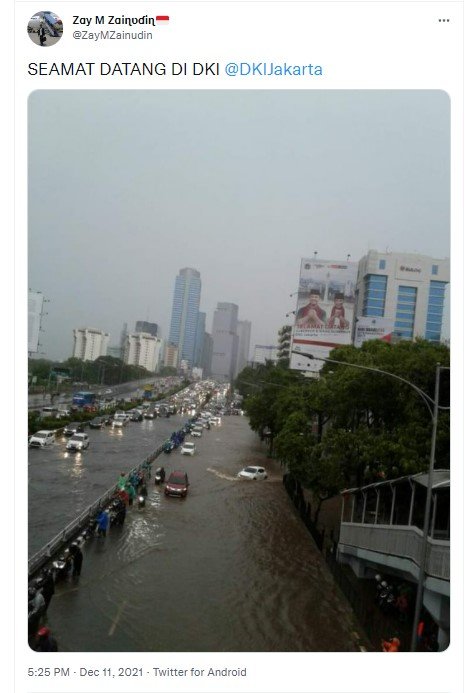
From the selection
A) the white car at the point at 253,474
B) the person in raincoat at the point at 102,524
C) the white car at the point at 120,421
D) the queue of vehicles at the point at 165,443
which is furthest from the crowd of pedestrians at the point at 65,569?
the white car at the point at 120,421

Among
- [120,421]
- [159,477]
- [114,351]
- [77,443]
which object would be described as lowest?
[114,351]

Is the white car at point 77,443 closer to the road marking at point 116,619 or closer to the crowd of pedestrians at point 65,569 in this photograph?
the crowd of pedestrians at point 65,569

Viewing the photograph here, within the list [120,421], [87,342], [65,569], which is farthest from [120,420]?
[87,342]

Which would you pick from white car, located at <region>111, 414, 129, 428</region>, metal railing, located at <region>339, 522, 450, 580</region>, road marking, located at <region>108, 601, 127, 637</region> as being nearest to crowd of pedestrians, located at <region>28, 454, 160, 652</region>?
road marking, located at <region>108, 601, 127, 637</region>

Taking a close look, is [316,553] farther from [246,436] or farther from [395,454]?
[246,436]

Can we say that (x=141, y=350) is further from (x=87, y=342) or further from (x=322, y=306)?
(x=322, y=306)
